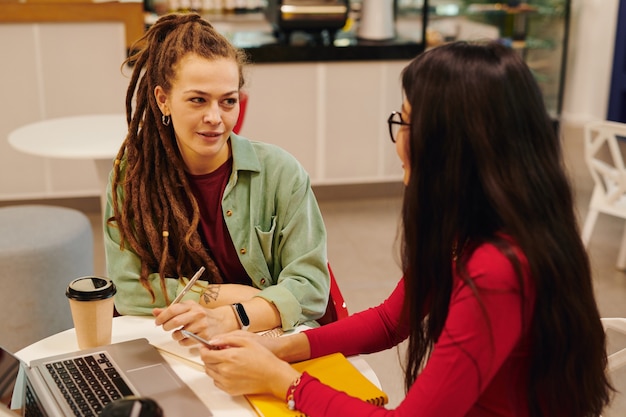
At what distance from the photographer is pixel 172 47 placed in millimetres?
1857

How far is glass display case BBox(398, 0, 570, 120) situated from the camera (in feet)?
19.0

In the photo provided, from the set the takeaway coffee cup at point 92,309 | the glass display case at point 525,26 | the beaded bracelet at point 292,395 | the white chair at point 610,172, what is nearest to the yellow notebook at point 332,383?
the beaded bracelet at point 292,395

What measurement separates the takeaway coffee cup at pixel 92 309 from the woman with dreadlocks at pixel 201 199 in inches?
7.3

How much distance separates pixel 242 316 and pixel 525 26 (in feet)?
16.4

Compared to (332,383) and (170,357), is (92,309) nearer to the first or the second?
(170,357)

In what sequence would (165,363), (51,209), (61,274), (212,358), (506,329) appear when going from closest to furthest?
1. (506,329)
2. (212,358)
3. (165,363)
4. (61,274)
5. (51,209)

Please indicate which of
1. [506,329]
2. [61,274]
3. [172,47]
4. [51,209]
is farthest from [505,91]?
[51,209]

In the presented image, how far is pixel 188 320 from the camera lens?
1.52m

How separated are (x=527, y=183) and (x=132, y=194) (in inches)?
38.0

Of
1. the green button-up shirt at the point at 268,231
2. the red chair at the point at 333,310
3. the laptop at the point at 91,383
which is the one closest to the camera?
the laptop at the point at 91,383

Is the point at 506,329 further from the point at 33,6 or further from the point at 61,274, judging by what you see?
the point at 33,6

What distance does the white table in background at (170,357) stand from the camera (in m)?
1.37

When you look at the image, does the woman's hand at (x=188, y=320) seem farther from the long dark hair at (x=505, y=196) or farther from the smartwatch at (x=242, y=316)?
the long dark hair at (x=505, y=196)

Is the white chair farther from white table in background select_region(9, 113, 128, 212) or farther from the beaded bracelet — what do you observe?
the beaded bracelet
